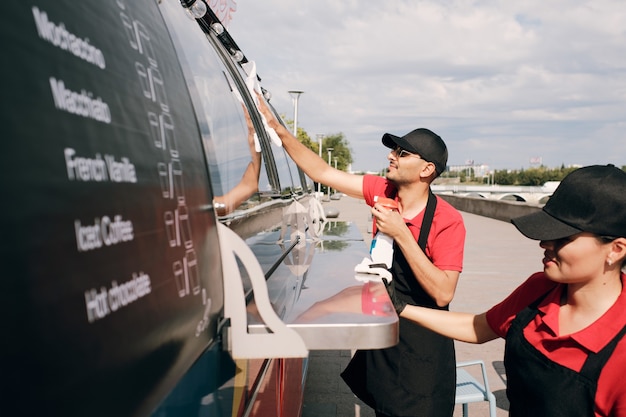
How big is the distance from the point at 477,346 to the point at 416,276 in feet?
14.1

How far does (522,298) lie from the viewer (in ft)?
7.42

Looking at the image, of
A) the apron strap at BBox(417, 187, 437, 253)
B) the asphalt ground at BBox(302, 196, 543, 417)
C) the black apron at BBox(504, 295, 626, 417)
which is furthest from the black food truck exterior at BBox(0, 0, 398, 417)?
the asphalt ground at BBox(302, 196, 543, 417)

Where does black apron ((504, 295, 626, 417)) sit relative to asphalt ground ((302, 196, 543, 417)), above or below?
above

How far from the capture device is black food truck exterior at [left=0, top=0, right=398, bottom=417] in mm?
695

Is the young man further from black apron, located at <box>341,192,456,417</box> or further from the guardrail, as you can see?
the guardrail

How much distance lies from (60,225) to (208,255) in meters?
0.56

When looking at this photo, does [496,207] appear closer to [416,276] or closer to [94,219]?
[416,276]

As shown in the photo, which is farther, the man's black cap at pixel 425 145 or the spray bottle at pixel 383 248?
the man's black cap at pixel 425 145

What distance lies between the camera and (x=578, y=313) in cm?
190

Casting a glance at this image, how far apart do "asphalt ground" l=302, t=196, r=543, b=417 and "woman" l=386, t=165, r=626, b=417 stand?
1.54 meters

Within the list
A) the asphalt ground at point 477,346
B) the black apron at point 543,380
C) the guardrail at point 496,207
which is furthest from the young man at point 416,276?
the guardrail at point 496,207

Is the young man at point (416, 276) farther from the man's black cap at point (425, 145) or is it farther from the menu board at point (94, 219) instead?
the menu board at point (94, 219)

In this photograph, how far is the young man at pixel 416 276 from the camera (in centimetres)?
275

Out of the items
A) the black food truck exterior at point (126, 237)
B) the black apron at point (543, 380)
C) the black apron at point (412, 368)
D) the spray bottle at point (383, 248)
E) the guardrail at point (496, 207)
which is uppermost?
the black food truck exterior at point (126, 237)
